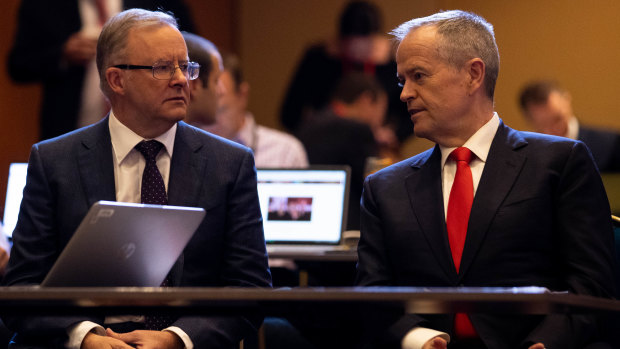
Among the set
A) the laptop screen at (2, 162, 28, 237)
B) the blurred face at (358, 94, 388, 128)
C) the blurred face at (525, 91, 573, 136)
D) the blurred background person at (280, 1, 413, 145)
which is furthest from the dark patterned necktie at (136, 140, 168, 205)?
the blurred face at (525, 91, 573, 136)

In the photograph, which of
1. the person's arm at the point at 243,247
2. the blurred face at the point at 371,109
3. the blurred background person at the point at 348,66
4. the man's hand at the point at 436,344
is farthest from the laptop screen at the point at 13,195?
the blurred background person at the point at 348,66

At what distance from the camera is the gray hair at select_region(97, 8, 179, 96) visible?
2502mm

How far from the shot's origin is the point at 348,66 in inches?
268

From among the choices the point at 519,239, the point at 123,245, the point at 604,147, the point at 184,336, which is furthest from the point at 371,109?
the point at 123,245

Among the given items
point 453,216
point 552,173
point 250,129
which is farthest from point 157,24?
point 250,129

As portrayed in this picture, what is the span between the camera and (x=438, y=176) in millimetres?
2420

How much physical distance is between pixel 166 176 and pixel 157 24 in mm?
435

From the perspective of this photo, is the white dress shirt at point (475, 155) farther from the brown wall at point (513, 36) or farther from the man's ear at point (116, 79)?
the brown wall at point (513, 36)

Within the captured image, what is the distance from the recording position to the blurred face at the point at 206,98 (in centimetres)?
358

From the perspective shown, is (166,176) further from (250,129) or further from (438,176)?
(250,129)

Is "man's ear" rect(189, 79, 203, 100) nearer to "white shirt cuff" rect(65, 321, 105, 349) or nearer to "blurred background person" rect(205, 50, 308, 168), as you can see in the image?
"blurred background person" rect(205, 50, 308, 168)

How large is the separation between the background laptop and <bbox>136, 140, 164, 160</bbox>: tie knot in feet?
3.98

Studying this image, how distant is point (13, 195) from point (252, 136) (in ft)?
5.00

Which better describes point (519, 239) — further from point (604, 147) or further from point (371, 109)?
point (604, 147)
